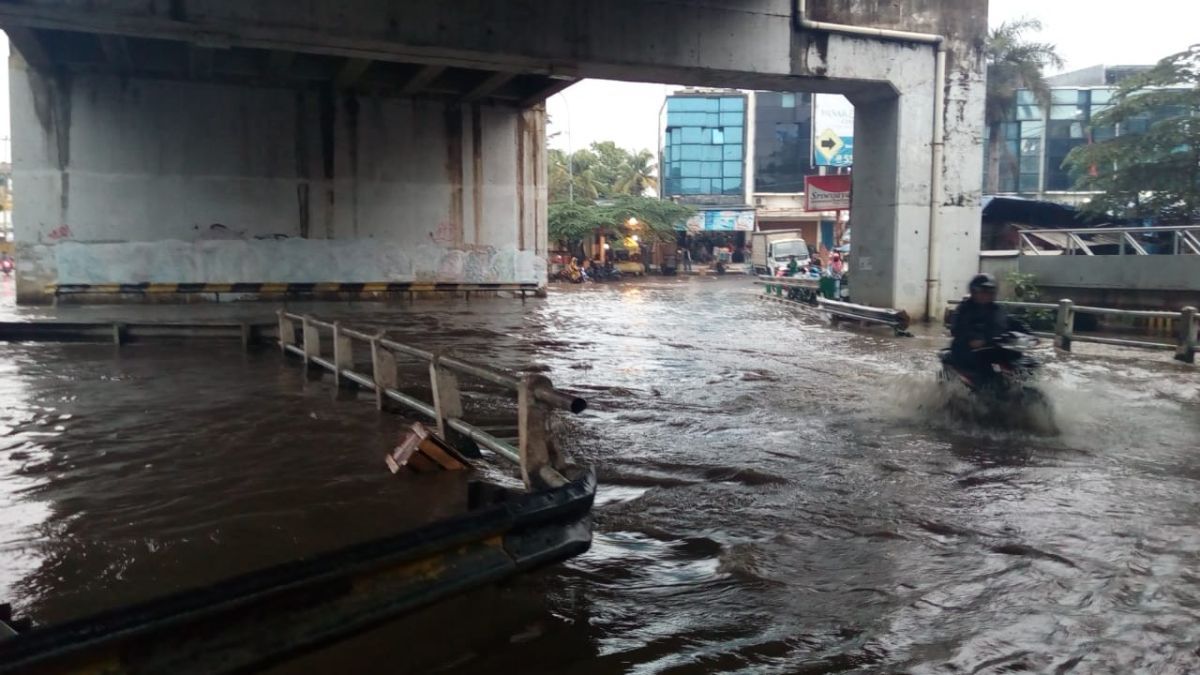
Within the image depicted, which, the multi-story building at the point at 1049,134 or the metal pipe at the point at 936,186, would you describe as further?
the multi-story building at the point at 1049,134

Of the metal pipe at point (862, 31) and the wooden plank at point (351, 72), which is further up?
the metal pipe at point (862, 31)

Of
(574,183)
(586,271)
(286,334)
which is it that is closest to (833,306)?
(286,334)

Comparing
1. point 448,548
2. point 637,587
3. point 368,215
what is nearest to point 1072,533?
point 637,587

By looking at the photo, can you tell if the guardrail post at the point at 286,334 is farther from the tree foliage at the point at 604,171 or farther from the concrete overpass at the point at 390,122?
the tree foliage at the point at 604,171

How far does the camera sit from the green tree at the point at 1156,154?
2236 cm

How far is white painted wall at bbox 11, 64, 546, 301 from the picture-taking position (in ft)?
71.3

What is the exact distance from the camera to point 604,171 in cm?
6034

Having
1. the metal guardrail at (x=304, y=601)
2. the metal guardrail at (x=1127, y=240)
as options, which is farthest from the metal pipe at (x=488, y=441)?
the metal guardrail at (x=1127, y=240)

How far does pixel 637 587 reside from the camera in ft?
14.5

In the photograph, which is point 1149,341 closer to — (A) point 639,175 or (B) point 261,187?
(B) point 261,187

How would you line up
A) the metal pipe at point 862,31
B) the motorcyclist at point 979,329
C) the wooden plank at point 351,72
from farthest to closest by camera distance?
the wooden plank at point 351,72 < the metal pipe at point 862,31 < the motorcyclist at point 979,329

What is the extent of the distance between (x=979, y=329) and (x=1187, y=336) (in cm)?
620

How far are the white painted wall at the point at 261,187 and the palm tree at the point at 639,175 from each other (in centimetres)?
3262

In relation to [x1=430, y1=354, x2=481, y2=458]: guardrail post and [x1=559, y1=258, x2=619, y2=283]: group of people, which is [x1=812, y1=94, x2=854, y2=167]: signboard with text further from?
[x1=430, y1=354, x2=481, y2=458]: guardrail post
